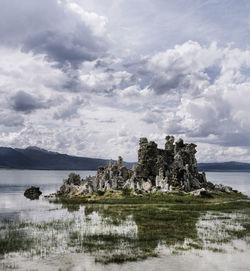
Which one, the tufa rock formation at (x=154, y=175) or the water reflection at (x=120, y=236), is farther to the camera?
the tufa rock formation at (x=154, y=175)

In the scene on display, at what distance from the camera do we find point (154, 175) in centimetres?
10156

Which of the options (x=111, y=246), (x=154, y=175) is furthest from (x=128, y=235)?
(x=154, y=175)

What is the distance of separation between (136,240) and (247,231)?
16.8 metres

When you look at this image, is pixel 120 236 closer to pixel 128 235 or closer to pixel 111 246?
pixel 128 235

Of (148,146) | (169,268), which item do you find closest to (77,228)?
(169,268)

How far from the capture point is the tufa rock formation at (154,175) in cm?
9231

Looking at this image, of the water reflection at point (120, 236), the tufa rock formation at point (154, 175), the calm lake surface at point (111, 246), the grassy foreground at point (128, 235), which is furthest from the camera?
the tufa rock formation at point (154, 175)

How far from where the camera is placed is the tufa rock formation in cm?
9231

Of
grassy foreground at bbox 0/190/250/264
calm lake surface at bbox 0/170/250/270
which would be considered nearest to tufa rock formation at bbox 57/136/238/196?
grassy foreground at bbox 0/190/250/264

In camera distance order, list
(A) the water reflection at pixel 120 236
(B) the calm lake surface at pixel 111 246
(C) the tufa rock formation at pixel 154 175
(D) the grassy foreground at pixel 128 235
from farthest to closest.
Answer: (C) the tufa rock formation at pixel 154 175 → (D) the grassy foreground at pixel 128 235 → (A) the water reflection at pixel 120 236 → (B) the calm lake surface at pixel 111 246

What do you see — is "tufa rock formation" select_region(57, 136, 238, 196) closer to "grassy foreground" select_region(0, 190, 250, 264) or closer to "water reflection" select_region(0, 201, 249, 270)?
"grassy foreground" select_region(0, 190, 250, 264)

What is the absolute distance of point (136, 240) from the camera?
32688mm

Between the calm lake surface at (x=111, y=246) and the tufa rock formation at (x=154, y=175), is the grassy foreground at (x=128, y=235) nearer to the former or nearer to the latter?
the calm lake surface at (x=111, y=246)

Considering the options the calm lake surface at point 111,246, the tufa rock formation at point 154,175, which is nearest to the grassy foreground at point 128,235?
the calm lake surface at point 111,246
